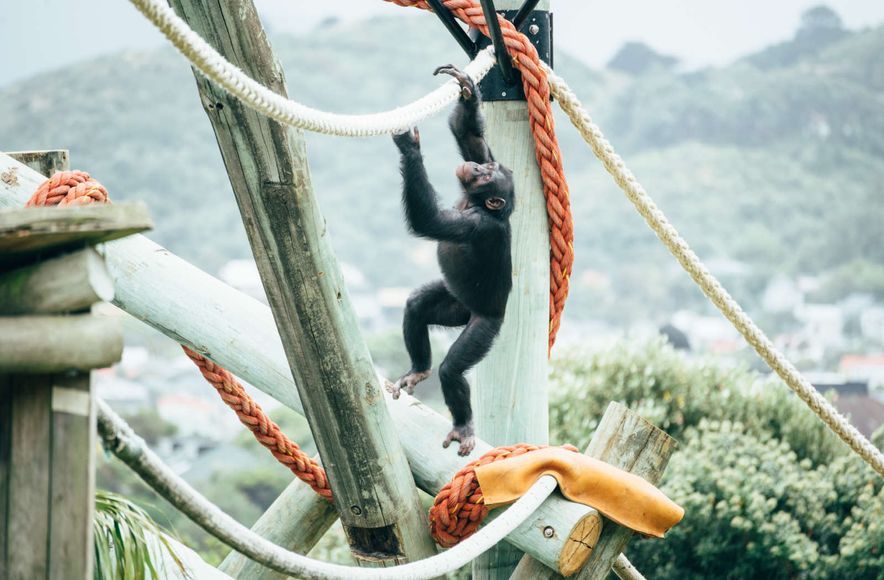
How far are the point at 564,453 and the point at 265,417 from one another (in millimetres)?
1116

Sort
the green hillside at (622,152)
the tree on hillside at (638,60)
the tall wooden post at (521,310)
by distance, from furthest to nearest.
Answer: the tree on hillside at (638,60) → the green hillside at (622,152) → the tall wooden post at (521,310)

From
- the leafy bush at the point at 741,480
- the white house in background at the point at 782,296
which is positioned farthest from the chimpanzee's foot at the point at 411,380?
the white house in background at the point at 782,296

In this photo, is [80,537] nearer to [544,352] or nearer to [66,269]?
[66,269]

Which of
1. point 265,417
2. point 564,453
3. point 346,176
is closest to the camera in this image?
point 564,453

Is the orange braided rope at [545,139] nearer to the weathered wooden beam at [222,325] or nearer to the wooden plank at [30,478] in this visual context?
the weathered wooden beam at [222,325]

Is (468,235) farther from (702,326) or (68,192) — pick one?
(702,326)

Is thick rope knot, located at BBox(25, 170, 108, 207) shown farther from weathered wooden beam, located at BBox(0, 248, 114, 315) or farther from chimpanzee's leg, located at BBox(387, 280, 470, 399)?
chimpanzee's leg, located at BBox(387, 280, 470, 399)

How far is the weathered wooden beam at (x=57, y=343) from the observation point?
1.33 meters

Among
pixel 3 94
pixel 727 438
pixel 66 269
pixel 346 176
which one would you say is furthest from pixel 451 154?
pixel 66 269

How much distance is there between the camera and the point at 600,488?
2.49 metres

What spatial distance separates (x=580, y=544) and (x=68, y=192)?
1762mm

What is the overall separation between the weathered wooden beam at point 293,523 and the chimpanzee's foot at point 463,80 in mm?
1606

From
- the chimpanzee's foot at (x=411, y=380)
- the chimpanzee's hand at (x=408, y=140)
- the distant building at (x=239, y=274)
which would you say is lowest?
the distant building at (x=239, y=274)

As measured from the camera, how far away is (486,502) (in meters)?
2.58
